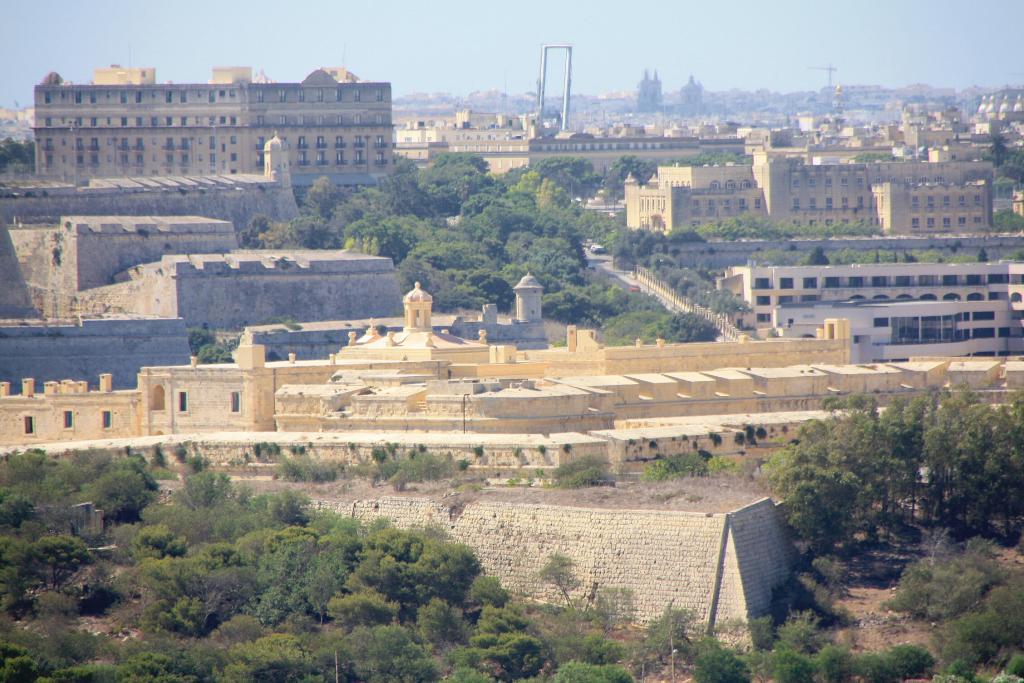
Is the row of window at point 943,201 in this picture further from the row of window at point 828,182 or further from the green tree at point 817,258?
the green tree at point 817,258

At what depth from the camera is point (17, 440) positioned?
52562mm

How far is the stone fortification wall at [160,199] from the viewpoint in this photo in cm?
7812

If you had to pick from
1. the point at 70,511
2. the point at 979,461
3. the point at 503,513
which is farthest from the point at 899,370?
the point at 70,511

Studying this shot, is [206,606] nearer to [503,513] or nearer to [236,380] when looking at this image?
[503,513]

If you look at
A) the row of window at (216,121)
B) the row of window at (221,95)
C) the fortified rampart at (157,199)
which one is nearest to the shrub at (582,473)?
the fortified rampart at (157,199)

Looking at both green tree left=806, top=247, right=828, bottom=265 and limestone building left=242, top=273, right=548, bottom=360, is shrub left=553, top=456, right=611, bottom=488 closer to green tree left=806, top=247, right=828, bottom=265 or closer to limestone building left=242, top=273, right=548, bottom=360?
limestone building left=242, top=273, right=548, bottom=360

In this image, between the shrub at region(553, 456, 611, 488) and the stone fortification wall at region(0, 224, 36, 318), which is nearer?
the shrub at region(553, 456, 611, 488)

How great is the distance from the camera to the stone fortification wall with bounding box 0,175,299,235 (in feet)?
256

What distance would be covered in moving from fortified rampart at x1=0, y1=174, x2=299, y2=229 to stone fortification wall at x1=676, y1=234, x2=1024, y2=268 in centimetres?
1270

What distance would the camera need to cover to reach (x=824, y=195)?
108 meters

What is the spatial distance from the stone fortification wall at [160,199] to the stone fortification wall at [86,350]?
1033 centimetres

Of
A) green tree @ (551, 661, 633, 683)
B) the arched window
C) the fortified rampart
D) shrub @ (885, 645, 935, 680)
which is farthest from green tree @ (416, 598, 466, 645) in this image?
the fortified rampart

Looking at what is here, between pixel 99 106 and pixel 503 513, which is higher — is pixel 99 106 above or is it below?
above

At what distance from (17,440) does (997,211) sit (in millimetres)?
59666
